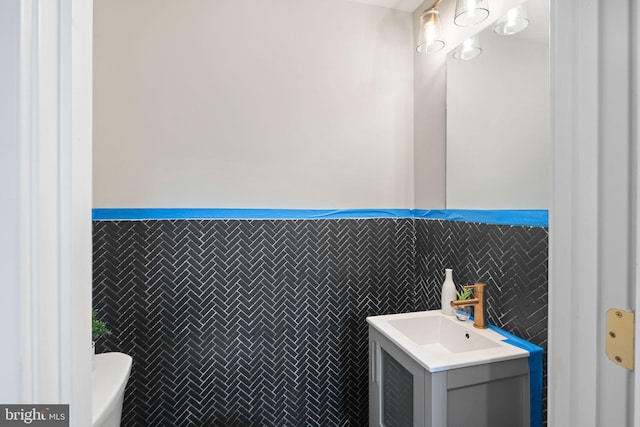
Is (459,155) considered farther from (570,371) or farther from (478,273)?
(570,371)

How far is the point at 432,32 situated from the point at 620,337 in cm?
160

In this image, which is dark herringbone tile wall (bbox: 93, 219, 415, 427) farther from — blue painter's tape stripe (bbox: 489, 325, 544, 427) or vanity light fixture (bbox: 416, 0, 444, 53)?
vanity light fixture (bbox: 416, 0, 444, 53)

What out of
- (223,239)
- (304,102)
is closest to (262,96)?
(304,102)

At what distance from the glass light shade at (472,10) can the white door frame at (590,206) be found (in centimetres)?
103

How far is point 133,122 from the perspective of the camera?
1577 millimetres

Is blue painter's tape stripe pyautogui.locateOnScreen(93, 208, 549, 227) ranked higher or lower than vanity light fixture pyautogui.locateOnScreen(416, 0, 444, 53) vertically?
lower

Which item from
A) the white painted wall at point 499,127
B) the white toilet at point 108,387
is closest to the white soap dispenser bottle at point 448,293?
the white painted wall at point 499,127

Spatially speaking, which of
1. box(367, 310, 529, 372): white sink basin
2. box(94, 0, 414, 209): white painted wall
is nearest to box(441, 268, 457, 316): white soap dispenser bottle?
box(367, 310, 529, 372): white sink basin

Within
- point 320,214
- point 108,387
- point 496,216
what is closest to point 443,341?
point 496,216

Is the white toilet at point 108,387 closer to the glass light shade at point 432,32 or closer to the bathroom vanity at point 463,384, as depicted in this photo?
the bathroom vanity at point 463,384

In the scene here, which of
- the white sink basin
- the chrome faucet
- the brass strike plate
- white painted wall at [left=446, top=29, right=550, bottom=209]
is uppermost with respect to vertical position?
white painted wall at [left=446, top=29, right=550, bottom=209]

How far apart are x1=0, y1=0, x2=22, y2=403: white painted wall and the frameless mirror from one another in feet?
4.60

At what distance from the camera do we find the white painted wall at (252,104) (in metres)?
1.57

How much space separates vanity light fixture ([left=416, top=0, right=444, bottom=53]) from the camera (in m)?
1.62
